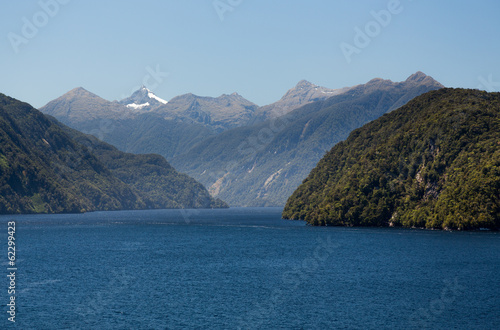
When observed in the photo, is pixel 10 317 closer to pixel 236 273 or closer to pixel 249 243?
pixel 236 273

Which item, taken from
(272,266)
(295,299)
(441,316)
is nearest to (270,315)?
(295,299)

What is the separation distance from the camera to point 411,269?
378 feet

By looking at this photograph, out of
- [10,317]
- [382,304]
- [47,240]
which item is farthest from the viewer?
[47,240]

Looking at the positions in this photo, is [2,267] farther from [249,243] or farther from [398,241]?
[398,241]

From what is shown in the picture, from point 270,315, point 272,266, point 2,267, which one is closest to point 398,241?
point 272,266

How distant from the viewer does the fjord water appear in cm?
7456

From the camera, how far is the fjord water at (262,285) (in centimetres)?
7456

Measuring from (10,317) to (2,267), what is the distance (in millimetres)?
46146

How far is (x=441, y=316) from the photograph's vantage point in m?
75.1

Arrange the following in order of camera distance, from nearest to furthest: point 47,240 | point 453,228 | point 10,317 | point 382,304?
point 10,317 < point 382,304 < point 47,240 < point 453,228

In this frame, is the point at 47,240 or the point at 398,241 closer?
the point at 398,241

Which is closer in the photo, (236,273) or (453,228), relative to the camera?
(236,273)

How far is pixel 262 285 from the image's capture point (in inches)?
3922

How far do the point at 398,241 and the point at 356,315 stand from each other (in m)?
97.3
